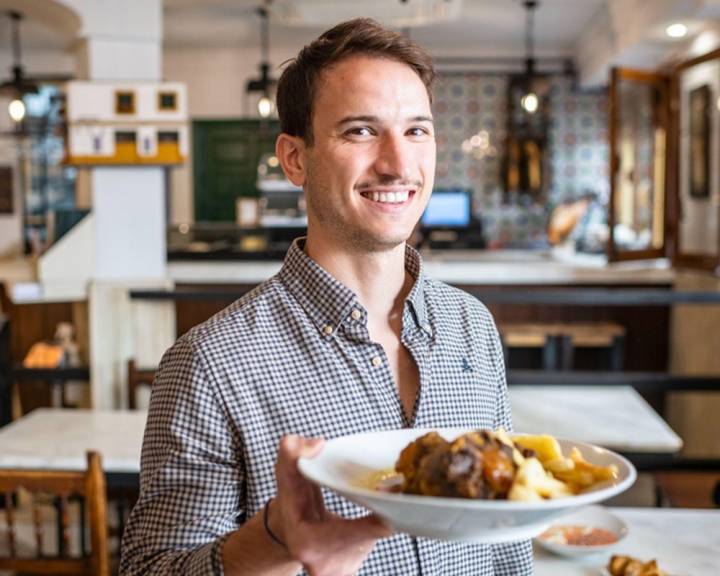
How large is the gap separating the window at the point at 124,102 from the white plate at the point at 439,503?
4355mm

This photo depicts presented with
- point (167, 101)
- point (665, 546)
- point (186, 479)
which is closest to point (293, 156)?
point (186, 479)

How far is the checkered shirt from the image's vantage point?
108 centimetres

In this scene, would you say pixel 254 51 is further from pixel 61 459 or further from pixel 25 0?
pixel 61 459

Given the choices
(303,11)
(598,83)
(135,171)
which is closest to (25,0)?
(135,171)

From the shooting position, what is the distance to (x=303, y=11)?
7141 millimetres

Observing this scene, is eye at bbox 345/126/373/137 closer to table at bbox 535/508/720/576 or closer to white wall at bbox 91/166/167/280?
table at bbox 535/508/720/576

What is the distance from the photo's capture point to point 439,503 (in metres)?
0.75

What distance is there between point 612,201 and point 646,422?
3.00 m

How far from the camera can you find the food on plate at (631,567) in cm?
160

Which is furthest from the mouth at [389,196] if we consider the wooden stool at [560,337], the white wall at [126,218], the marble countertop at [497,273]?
the wooden stool at [560,337]

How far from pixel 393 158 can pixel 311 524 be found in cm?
48

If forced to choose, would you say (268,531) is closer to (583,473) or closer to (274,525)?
(274,525)

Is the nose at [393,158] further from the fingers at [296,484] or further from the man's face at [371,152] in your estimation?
the fingers at [296,484]

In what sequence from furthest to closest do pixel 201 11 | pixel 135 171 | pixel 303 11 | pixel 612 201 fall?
pixel 201 11 < pixel 303 11 < pixel 612 201 < pixel 135 171
